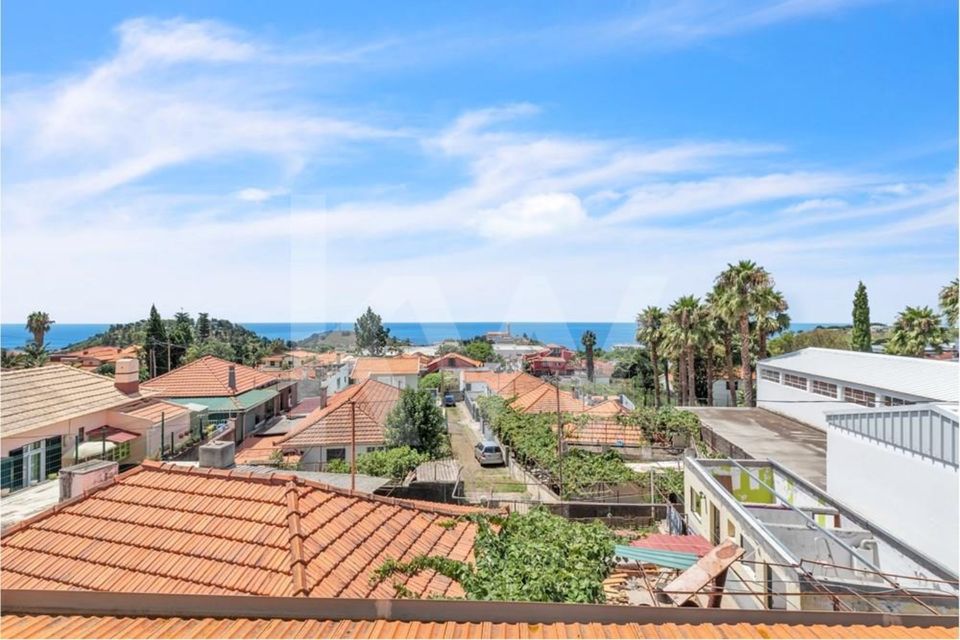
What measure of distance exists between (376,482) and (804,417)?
23.0 meters

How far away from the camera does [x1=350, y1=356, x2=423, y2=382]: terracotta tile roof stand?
42.0 m

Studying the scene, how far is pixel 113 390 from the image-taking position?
17.0m

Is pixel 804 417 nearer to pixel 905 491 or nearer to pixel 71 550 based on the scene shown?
pixel 905 491

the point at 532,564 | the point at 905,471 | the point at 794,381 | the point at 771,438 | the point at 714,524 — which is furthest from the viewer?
the point at 794,381

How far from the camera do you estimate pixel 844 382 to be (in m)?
22.1

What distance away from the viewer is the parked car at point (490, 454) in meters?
22.6

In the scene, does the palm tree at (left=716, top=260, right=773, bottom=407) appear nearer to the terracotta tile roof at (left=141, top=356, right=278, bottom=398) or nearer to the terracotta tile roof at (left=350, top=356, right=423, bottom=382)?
the terracotta tile roof at (left=350, top=356, right=423, bottom=382)

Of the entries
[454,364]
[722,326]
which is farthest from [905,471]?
[454,364]

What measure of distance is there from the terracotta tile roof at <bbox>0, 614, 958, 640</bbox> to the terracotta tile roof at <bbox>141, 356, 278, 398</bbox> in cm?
2492

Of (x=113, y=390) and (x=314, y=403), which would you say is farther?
(x=314, y=403)

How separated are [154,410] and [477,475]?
489 inches

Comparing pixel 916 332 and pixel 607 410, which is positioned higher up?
pixel 916 332

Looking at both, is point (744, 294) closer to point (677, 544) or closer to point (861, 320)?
point (861, 320)

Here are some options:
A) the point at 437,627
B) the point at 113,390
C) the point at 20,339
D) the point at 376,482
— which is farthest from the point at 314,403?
the point at 20,339
